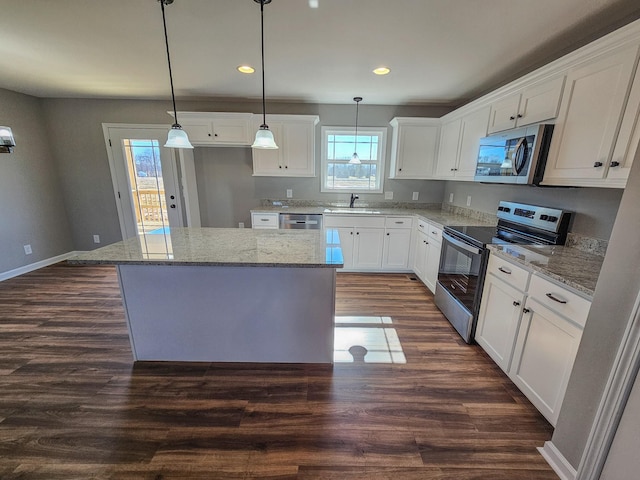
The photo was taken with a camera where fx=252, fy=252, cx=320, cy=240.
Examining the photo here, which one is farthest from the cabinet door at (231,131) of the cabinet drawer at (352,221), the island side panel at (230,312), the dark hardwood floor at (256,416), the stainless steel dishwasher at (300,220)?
the dark hardwood floor at (256,416)

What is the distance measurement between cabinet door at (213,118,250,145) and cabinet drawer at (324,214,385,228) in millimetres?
1615

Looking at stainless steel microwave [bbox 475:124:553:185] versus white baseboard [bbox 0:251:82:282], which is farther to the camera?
white baseboard [bbox 0:251:82:282]

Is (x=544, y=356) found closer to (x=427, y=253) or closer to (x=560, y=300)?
(x=560, y=300)

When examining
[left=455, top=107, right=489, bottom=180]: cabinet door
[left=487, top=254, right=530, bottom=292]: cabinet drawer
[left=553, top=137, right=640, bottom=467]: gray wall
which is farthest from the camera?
[left=455, top=107, right=489, bottom=180]: cabinet door

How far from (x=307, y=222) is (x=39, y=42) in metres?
3.00

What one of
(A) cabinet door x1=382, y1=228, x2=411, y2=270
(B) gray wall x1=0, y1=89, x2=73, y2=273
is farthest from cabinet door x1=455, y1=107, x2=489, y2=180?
(B) gray wall x1=0, y1=89, x2=73, y2=273

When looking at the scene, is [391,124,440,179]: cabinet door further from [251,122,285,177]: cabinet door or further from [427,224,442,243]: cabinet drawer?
[251,122,285,177]: cabinet door

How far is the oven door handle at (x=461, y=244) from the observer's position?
2.06 metres

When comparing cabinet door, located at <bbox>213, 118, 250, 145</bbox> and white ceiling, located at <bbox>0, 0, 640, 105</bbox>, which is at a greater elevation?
white ceiling, located at <bbox>0, 0, 640, 105</bbox>

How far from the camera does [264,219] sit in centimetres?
363

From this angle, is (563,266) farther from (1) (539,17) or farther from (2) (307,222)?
(2) (307,222)

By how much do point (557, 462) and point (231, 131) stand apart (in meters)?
4.27

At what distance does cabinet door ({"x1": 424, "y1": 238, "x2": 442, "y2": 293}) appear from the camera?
9.64 feet

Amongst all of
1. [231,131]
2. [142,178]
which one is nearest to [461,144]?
[231,131]
